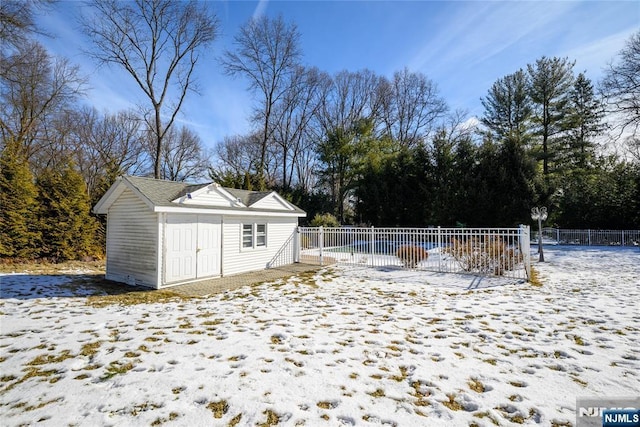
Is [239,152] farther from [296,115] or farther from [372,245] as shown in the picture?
[372,245]

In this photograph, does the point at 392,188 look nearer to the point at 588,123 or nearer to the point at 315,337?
the point at 588,123

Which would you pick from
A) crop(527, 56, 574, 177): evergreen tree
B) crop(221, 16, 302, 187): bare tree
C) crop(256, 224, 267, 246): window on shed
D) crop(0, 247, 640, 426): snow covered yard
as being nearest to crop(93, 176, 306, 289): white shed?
crop(256, 224, 267, 246): window on shed

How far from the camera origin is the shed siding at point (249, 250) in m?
9.96

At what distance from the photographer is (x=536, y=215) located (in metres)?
12.6

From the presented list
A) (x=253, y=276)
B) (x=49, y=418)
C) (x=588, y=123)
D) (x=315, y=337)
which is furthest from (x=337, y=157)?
(x=49, y=418)

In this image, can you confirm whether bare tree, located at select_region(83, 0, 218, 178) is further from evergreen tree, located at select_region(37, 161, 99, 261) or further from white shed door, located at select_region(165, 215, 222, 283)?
white shed door, located at select_region(165, 215, 222, 283)

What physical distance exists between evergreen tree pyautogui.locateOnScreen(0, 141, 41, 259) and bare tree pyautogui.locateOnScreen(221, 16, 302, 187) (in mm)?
12783

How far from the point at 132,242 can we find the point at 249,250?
3.70 metres

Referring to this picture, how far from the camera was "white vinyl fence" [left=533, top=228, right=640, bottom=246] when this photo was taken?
17.3 meters

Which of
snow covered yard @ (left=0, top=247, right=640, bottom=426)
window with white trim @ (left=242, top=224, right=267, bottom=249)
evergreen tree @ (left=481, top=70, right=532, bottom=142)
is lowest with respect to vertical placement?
snow covered yard @ (left=0, top=247, right=640, bottom=426)

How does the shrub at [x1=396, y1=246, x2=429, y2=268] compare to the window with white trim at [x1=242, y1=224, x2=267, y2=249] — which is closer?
the shrub at [x1=396, y1=246, x2=429, y2=268]

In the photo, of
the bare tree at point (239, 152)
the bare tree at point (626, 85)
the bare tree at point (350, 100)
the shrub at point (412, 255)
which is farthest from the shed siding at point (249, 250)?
the bare tree at point (626, 85)

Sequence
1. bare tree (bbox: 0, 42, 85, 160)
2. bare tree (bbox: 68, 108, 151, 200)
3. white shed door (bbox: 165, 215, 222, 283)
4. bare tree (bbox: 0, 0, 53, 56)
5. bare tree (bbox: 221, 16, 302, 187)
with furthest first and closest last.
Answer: bare tree (bbox: 221, 16, 302, 187), bare tree (bbox: 68, 108, 151, 200), bare tree (bbox: 0, 42, 85, 160), bare tree (bbox: 0, 0, 53, 56), white shed door (bbox: 165, 215, 222, 283)

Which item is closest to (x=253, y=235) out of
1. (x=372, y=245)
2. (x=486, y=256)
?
(x=372, y=245)
